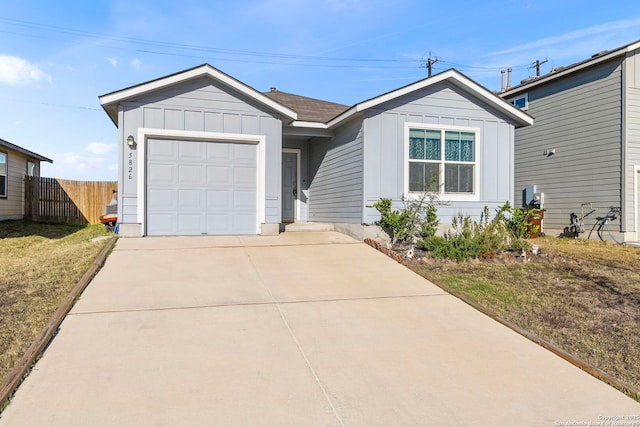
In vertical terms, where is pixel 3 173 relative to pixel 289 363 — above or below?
above

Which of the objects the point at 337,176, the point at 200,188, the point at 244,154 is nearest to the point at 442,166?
the point at 337,176

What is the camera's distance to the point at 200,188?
9547 mm

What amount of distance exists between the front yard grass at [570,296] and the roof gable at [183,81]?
487 cm

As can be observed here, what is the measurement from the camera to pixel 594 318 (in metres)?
5.06

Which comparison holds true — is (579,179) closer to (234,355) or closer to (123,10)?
(234,355)

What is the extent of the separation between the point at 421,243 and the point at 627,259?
442cm

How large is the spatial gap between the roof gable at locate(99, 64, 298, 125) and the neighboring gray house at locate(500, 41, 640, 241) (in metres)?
9.11

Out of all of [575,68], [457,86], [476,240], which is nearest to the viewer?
[476,240]

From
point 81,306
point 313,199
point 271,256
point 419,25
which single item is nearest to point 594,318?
point 271,256

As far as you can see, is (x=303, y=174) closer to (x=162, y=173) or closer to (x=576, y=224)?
(x=162, y=173)

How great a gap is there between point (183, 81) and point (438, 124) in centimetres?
588

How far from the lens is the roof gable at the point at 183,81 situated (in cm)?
879

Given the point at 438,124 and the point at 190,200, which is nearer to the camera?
the point at 190,200

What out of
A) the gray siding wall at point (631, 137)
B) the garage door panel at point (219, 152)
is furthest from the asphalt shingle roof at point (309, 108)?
the gray siding wall at point (631, 137)
